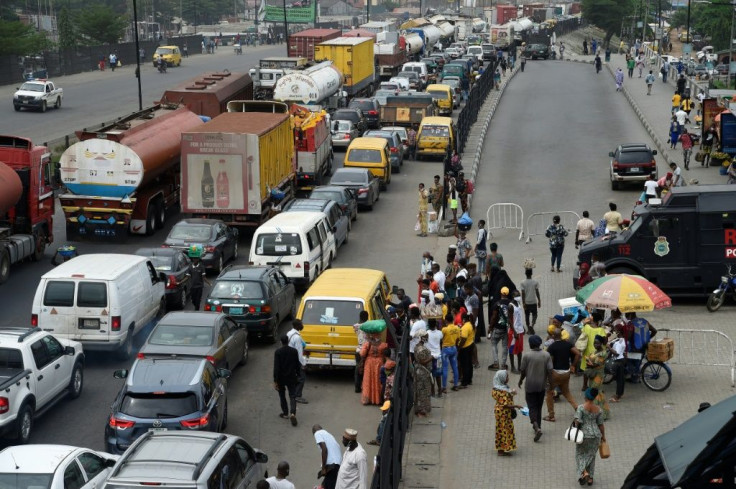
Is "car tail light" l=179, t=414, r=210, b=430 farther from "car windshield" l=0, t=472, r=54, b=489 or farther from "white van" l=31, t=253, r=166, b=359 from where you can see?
"white van" l=31, t=253, r=166, b=359

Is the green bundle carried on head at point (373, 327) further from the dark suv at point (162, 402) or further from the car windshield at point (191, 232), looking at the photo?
the car windshield at point (191, 232)

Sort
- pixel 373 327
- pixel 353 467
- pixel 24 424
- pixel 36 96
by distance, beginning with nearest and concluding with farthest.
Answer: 1. pixel 353 467
2. pixel 24 424
3. pixel 373 327
4. pixel 36 96

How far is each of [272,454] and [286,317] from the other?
782 centimetres

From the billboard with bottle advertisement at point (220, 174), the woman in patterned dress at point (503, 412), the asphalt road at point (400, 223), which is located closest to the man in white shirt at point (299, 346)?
the asphalt road at point (400, 223)

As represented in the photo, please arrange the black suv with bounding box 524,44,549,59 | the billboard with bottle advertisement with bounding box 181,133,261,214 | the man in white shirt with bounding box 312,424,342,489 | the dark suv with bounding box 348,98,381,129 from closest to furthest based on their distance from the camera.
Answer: the man in white shirt with bounding box 312,424,342,489
the billboard with bottle advertisement with bounding box 181,133,261,214
the dark suv with bounding box 348,98,381,129
the black suv with bounding box 524,44,549,59

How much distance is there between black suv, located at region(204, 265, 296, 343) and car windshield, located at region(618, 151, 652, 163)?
18896mm

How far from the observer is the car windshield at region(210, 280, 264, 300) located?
74.5 ft

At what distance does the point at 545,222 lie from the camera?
34969mm

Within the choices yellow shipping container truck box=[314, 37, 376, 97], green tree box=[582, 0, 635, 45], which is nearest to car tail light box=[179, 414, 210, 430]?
yellow shipping container truck box=[314, 37, 376, 97]

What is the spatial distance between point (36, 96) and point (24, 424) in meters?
47.6

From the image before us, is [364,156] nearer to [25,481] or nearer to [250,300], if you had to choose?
[250,300]

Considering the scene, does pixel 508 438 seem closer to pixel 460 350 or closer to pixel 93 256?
pixel 460 350

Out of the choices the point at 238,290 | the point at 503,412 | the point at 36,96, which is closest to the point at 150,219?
the point at 238,290

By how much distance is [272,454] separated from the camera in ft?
57.0
